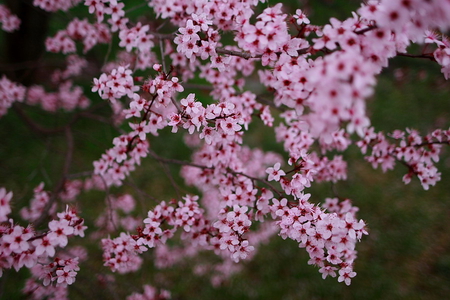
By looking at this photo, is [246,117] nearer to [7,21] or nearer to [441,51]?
[441,51]

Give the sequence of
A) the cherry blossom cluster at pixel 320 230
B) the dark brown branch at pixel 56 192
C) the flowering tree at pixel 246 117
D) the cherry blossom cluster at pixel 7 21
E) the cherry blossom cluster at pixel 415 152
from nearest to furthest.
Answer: the flowering tree at pixel 246 117, the cherry blossom cluster at pixel 320 230, the dark brown branch at pixel 56 192, the cherry blossom cluster at pixel 415 152, the cherry blossom cluster at pixel 7 21

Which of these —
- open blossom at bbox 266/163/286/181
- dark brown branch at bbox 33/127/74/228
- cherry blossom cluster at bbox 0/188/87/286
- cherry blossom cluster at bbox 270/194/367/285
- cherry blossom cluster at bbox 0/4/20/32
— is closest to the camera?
cherry blossom cluster at bbox 0/188/87/286

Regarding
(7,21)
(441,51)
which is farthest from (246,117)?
(7,21)

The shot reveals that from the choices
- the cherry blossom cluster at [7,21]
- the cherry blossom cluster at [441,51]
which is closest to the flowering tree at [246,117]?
the cherry blossom cluster at [441,51]

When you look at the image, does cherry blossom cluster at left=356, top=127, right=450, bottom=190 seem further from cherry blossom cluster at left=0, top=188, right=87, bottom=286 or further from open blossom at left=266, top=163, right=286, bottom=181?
cherry blossom cluster at left=0, top=188, right=87, bottom=286

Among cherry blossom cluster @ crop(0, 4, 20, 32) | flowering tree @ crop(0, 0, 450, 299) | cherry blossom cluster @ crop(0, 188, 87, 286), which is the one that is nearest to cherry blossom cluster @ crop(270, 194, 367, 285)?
flowering tree @ crop(0, 0, 450, 299)

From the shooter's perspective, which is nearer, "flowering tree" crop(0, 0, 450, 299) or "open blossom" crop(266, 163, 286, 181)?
"flowering tree" crop(0, 0, 450, 299)

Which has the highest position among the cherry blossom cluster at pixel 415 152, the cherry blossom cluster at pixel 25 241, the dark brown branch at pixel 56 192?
the cherry blossom cluster at pixel 415 152

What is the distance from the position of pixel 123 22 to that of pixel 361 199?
5.66 m

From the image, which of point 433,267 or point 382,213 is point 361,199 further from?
point 433,267

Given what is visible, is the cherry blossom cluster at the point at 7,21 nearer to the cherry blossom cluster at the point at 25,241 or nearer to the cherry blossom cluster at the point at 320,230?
the cherry blossom cluster at the point at 25,241

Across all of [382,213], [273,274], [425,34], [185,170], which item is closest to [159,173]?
[185,170]

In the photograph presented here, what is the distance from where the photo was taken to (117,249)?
96.6 inches

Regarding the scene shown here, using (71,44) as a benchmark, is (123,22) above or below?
above
